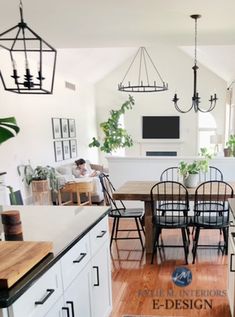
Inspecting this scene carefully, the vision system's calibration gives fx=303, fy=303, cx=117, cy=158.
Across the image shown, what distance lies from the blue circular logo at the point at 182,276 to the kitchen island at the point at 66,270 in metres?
1.00

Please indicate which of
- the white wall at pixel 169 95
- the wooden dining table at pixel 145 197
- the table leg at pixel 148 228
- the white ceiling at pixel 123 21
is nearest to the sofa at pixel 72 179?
the wooden dining table at pixel 145 197

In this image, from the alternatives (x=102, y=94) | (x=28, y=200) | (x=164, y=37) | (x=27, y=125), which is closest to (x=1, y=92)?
(x=27, y=125)

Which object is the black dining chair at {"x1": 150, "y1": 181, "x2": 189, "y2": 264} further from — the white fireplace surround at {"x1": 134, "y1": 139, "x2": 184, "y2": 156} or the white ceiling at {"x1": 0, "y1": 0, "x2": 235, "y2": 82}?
the white fireplace surround at {"x1": 134, "y1": 139, "x2": 184, "y2": 156}

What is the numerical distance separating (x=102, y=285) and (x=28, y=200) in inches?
172

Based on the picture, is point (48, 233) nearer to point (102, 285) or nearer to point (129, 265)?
point (102, 285)

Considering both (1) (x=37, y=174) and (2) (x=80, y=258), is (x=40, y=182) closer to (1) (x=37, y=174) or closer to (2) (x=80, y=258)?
(1) (x=37, y=174)

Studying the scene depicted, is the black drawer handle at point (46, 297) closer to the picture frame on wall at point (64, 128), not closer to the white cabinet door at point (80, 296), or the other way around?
the white cabinet door at point (80, 296)

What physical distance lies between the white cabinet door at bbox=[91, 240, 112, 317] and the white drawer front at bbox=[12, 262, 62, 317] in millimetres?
554

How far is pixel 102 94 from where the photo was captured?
10.6 metres

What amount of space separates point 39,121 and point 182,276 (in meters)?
4.78

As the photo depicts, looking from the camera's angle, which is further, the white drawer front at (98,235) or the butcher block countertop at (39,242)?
the white drawer front at (98,235)

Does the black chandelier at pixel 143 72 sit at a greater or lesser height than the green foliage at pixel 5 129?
greater

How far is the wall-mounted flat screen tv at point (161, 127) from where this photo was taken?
10117mm

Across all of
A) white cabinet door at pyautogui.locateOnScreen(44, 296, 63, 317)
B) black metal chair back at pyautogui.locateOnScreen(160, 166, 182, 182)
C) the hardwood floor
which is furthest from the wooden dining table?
white cabinet door at pyautogui.locateOnScreen(44, 296, 63, 317)
